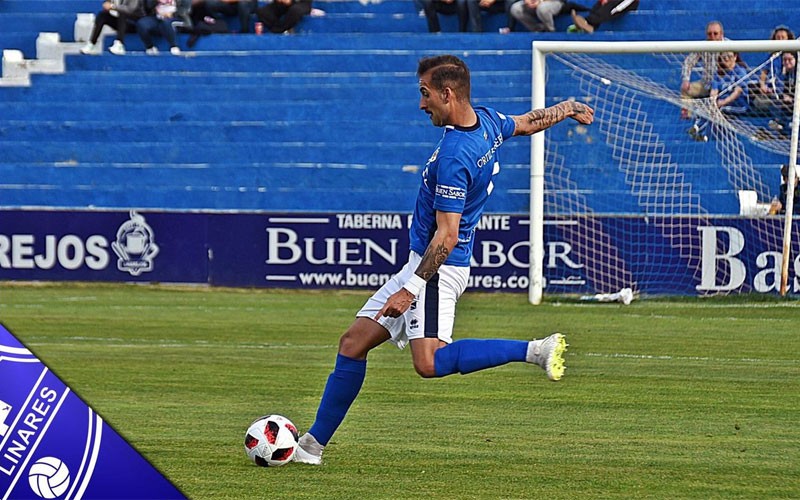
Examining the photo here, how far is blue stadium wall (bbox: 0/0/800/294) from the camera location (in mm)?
18016

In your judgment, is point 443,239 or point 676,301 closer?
point 443,239

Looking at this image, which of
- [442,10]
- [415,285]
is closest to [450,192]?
[415,285]

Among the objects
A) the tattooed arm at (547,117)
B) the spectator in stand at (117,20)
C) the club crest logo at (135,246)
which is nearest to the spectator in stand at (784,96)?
the club crest logo at (135,246)

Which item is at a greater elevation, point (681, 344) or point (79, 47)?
point (79, 47)

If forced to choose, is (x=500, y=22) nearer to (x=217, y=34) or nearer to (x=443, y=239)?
(x=217, y=34)

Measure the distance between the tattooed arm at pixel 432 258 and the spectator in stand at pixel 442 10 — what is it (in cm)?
1546

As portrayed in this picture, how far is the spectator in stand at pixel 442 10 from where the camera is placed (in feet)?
70.8

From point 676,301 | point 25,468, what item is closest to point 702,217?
point 676,301

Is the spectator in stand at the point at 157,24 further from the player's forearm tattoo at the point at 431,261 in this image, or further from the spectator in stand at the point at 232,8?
the player's forearm tattoo at the point at 431,261

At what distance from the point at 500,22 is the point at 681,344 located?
10.5 metres

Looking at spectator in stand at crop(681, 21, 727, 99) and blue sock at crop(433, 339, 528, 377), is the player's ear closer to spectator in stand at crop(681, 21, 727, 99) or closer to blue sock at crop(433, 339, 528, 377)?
blue sock at crop(433, 339, 528, 377)

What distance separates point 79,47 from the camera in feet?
75.4

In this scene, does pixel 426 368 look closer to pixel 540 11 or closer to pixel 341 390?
pixel 341 390
